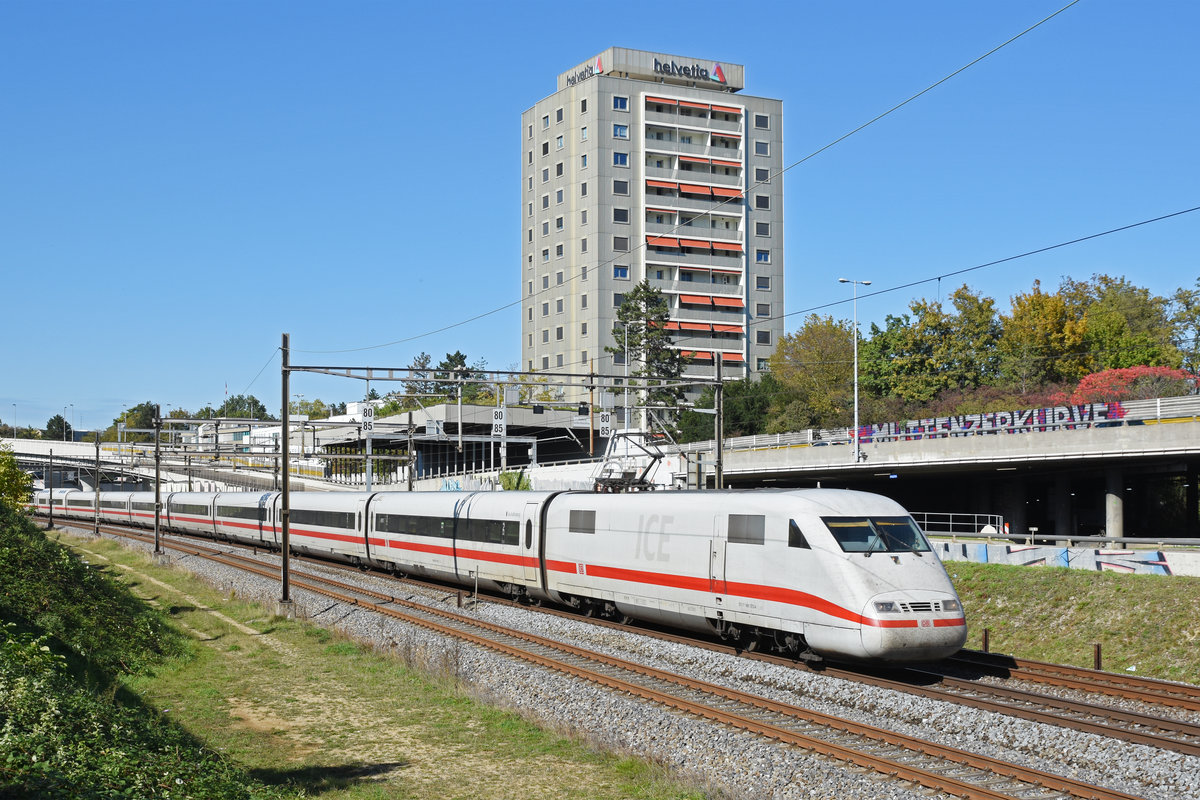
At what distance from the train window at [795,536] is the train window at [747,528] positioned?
0.73m

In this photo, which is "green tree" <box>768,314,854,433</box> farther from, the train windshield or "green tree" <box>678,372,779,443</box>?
the train windshield

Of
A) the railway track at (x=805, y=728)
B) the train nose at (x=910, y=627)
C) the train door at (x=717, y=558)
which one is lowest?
the railway track at (x=805, y=728)

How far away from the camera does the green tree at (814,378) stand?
8788 cm

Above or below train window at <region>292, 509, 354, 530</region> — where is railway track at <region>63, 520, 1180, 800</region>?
below

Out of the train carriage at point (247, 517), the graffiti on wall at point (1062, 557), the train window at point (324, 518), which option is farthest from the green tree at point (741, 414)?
the graffiti on wall at point (1062, 557)

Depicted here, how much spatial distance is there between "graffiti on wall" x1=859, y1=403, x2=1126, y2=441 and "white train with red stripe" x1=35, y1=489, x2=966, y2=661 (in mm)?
24623

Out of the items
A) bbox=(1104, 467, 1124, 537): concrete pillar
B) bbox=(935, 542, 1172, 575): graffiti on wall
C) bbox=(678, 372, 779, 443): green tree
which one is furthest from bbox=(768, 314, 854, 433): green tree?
bbox=(935, 542, 1172, 575): graffiti on wall

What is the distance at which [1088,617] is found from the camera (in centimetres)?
2714

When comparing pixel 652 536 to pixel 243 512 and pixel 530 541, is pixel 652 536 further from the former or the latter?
pixel 243 512

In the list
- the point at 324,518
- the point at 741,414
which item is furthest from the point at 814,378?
the point at 324,518

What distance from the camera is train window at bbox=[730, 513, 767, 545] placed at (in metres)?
20.2

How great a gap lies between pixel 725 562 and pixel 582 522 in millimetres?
6304

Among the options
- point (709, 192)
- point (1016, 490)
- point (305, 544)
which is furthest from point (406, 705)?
point (709, 192)

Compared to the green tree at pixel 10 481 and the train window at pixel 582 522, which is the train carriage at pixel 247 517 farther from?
the train window at pixel 582 522
